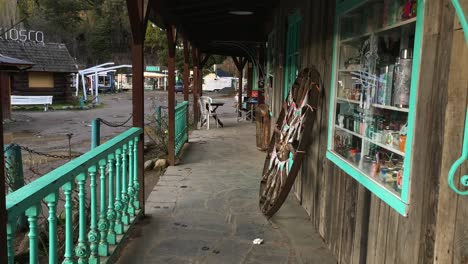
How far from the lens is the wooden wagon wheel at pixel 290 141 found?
11.3 ft

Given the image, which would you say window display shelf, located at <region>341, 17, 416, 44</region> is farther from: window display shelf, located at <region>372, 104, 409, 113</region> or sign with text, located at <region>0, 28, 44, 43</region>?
sign with text, located at <region>0, 28, 44, 43</region>

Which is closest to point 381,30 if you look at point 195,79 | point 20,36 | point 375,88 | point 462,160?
point 375,88

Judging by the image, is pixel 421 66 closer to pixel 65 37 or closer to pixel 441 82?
pixel 441 82

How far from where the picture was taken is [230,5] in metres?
6.75

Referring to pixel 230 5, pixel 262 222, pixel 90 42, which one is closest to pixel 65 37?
pixel 90 42

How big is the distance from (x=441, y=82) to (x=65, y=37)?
56.1 m

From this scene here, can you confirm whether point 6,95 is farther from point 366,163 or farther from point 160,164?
→ point 366,163

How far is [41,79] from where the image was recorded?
87.6 feet

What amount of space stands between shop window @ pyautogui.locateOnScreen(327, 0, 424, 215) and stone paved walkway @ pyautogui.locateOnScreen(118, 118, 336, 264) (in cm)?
84

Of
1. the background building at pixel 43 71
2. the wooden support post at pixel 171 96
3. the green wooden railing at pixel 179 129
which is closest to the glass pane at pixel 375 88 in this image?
the wooden support post at pixel 171 96

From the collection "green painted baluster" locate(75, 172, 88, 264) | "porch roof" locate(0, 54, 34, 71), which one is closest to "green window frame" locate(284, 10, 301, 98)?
"green painted baluster" locate(75, 172, 88, 264)

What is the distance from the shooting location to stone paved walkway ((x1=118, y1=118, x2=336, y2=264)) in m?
3.23

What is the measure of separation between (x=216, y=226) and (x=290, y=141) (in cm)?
105

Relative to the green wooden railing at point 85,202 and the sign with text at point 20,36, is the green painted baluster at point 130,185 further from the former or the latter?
the sign with text at point 20,36
